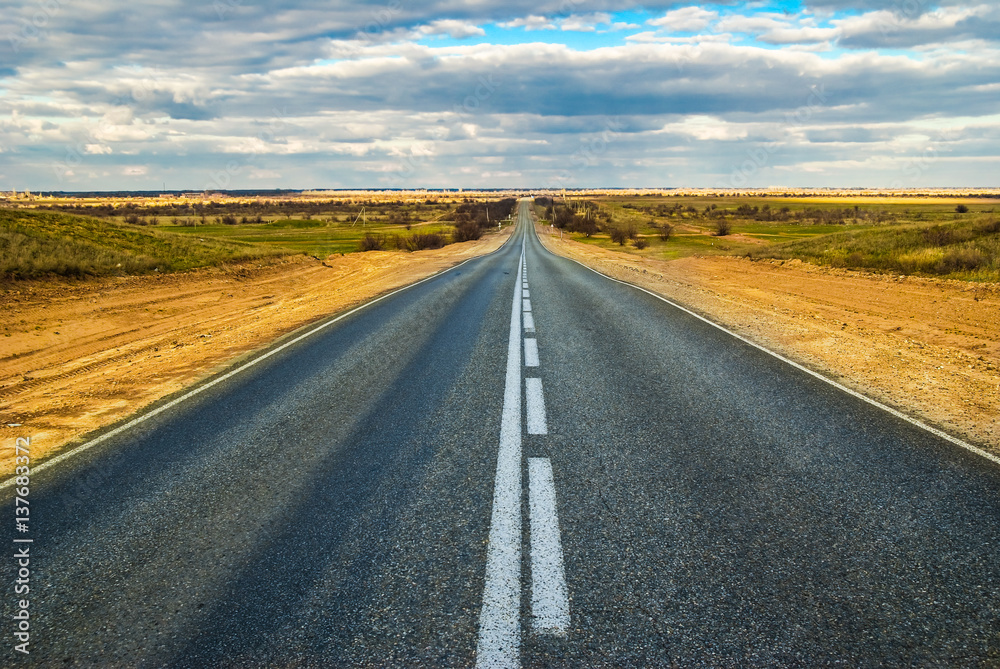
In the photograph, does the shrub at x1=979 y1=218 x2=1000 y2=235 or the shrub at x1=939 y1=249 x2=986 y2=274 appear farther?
the shrub at x1=979 y1=218 x2=1000 y2=235

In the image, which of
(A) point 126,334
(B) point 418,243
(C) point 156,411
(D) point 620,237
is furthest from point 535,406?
(D) point 620,237

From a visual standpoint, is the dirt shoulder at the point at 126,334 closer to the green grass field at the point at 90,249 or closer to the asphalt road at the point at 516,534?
the green grass field at the point at 90,249

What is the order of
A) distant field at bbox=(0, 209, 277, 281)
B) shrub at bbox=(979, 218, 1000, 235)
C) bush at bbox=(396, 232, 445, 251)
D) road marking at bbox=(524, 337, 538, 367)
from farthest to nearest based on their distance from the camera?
bush at bbox=(396, 232, 445, 251) < shrub at bbox=(979, 218, 1000, 235) < distant field at bbox=(0, 209, 277, 281) < road marking at bbox=(524, 337, 538, 367)

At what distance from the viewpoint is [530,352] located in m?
8.98

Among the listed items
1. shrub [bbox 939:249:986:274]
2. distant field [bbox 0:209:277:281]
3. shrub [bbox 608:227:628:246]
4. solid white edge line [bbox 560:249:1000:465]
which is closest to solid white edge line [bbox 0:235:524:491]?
solid white edge line [bbox 560:249:1000:465]

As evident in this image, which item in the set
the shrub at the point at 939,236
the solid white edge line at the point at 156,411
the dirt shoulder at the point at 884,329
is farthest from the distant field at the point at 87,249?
the shrub at the point at 939,236

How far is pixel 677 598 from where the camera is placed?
3.00 meters

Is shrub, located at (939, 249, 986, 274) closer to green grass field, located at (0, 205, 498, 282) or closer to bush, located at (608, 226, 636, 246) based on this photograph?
green grass field, located at (0, 205, 498, 282)

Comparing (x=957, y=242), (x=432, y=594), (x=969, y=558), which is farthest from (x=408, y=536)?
(x=957, y=242)

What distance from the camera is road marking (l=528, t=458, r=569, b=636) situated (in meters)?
2.84

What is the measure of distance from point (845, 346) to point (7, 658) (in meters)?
11.0

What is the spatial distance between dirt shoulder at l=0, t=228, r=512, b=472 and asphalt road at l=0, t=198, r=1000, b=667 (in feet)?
5.59


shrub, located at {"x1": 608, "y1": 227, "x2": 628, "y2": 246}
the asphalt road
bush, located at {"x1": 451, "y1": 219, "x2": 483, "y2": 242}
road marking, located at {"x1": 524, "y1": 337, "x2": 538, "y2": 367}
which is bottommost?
the asphalt road

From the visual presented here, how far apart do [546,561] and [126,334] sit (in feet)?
44.3
